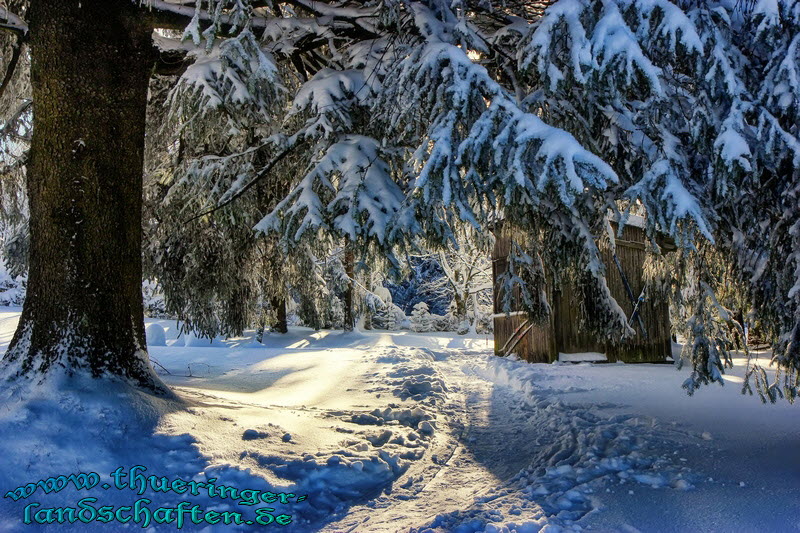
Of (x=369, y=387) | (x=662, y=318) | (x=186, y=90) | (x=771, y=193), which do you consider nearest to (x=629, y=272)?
(x=662, y=318)

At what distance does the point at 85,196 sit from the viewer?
14.9ft

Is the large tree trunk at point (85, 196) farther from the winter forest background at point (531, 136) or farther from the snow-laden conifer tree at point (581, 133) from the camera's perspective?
the snow-laden conifer tree at point (581, 133)

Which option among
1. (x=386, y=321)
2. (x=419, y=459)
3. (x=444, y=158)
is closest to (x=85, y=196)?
(x=444, y=158)

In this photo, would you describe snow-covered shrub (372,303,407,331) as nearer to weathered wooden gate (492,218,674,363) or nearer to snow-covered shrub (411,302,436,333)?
snow-covered shrub (411,302,436,333)

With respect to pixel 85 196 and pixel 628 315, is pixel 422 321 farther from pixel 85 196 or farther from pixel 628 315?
pixel 85 196

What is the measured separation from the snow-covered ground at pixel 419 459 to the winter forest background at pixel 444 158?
7 cm

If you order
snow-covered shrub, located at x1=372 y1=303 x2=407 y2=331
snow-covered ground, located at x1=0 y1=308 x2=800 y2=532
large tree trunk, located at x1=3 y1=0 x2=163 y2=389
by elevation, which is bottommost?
snow-covered shrub, located at x1=372 y1=303 x2=407 y2=331

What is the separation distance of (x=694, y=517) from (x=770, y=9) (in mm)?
3457

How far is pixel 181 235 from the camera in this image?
701cm

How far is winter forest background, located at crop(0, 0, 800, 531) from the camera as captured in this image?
353 cm

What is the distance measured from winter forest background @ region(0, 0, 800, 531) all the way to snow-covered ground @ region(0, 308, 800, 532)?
0.07 metres

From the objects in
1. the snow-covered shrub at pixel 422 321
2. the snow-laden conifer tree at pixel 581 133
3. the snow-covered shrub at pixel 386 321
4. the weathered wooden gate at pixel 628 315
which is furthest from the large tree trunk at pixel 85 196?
the snow-covered shrub at pixel 386 321

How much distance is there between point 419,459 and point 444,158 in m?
2.79

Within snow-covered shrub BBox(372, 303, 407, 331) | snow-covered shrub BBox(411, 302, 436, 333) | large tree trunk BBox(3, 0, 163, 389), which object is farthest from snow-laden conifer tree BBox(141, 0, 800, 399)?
snow-covered shrub BBox(372, 303, 407, 331)
